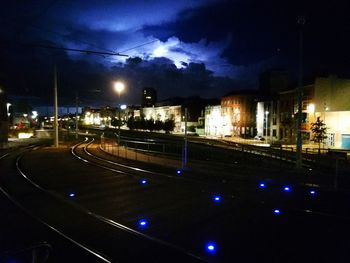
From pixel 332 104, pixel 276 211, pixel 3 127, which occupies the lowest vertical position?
pixel 276 211

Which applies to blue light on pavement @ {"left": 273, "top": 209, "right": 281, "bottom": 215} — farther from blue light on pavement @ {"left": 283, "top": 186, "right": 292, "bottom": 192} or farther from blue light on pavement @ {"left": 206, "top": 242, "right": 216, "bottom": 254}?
blue light on pavement @ {"left": 283, "top": 186, "right": 292, "bottom": 192}

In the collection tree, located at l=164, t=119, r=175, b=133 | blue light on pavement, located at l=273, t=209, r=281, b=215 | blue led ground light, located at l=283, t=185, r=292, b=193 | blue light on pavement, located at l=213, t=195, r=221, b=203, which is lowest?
blue led ground light, located at l=283, t=185, r=292, b=193

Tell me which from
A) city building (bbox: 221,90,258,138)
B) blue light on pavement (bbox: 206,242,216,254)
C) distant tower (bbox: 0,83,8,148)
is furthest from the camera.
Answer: city building (bbox: 221,90,258,138)

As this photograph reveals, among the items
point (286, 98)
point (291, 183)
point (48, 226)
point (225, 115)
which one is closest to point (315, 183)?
point (291, 183)

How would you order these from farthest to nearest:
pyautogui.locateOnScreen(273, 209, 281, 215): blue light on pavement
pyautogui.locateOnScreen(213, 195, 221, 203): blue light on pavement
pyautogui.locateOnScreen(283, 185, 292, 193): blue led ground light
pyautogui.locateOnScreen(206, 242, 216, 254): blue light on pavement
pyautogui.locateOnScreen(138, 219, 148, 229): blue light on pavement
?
1. pyautogui.locateOnScreen(283, 185, 292, 193): blue led ground light
2. pyautogui.locateOnScreen(213, 195, 221, 203): blue light on pavement
3. pyautogui.locateOnScreen(273, 209, 281, 215): blue light on pavement
4. pyautogui.locateOnScreen(138, 219, 148, 229): blue light on pavement
5. pyautogui.locateOnScreen(206, 242, 216, 254): blue light on pavement

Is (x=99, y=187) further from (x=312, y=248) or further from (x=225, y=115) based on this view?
(x=225, y=115)

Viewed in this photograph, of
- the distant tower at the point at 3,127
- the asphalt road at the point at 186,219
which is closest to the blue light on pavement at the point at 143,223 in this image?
the asphalt road at the point at 186,219

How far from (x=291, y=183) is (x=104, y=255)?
1034 cm

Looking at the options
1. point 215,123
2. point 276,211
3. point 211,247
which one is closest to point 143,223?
point 211,247

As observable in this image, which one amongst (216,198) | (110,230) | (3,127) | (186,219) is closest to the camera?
(110,230)

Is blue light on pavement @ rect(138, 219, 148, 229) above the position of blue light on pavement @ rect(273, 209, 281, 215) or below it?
below

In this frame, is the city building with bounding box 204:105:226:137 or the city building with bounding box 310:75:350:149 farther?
the city building with bounding box 204:105:226:137

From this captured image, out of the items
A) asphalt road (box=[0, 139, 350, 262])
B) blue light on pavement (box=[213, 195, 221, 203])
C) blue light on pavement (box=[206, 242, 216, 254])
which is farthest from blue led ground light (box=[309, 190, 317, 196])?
blue light on pavement (box=[206, 242, 216, 254])

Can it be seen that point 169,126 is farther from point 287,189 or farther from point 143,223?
point 143,223
